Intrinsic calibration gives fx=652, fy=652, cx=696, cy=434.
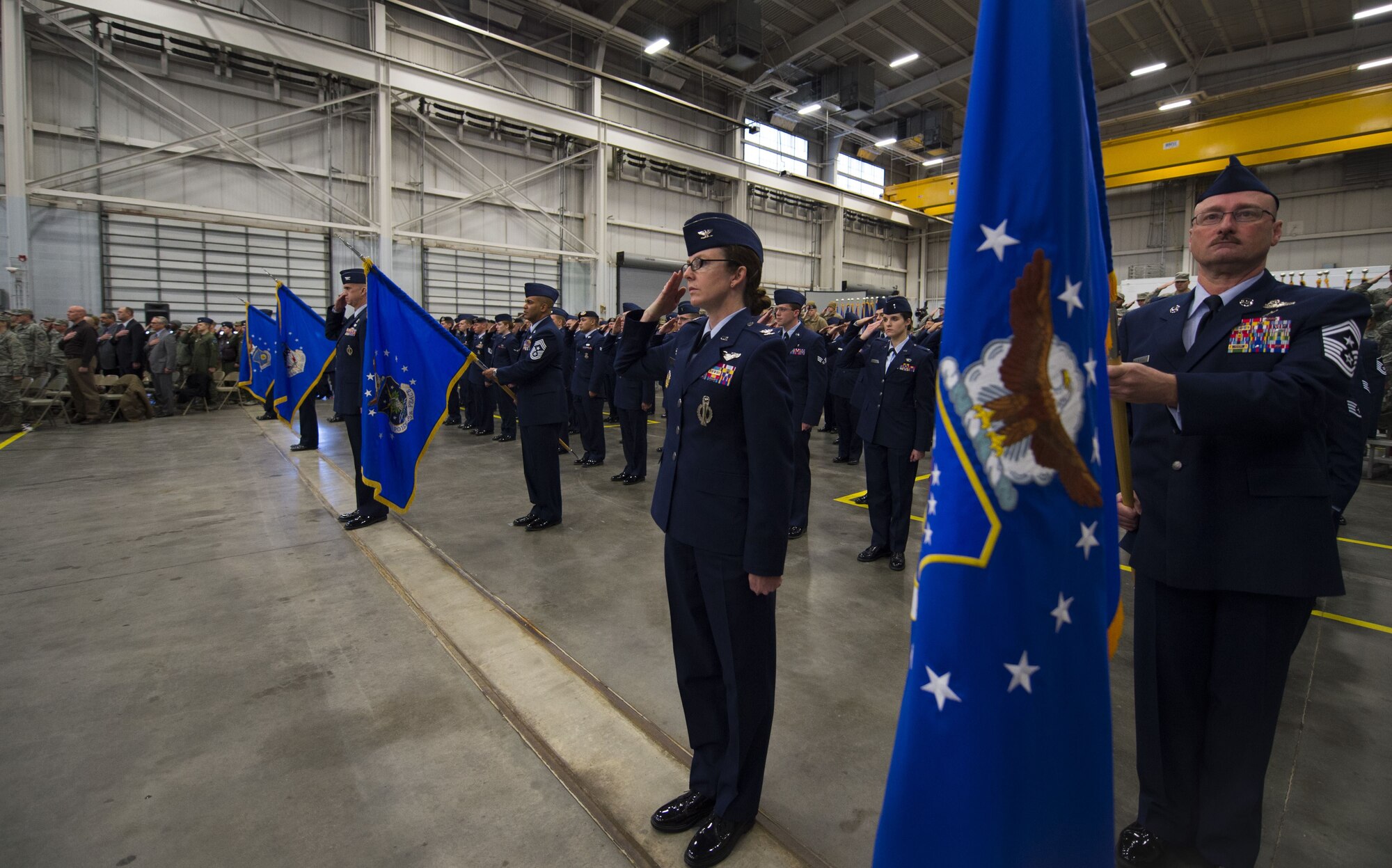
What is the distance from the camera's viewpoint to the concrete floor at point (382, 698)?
6.47 ft

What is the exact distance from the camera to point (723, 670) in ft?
6.48

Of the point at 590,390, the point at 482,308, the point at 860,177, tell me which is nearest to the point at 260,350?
the point at 590,390

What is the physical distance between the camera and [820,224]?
24.3 metres

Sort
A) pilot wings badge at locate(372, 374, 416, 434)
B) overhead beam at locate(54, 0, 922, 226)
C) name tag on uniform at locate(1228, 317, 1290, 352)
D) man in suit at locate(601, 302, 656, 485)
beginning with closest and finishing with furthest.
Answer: name tag on uniform at locate(1228, 317, 1290, 352) → pilot wings badge at locate(372, 374, 416, 434) → man in suit at locate(601, 302, 656, 485) → overhead beam at locate(54, 0, 922, 226)

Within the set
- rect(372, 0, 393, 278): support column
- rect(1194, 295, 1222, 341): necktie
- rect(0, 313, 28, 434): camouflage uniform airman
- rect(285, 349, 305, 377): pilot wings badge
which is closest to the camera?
rect(1194, 295, 1222, 341): necktie

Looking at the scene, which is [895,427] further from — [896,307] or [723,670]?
[723,670]

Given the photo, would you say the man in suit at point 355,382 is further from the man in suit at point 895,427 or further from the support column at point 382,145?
the support column at point 382,145

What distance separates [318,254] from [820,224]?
16770 millimetres

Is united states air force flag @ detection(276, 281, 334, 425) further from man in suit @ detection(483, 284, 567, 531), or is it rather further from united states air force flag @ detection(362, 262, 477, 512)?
man in suit @ detection(483, 284, 567, 531)

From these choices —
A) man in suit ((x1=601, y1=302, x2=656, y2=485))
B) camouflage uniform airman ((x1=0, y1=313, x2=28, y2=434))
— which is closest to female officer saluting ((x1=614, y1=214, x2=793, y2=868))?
man in suit ((x1=601, y1=302, x2=656, y2=485))

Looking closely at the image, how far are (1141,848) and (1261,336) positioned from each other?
1.43 metres

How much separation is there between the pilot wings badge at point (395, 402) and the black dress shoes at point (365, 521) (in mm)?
907

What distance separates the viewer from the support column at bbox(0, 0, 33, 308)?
10.4 meters

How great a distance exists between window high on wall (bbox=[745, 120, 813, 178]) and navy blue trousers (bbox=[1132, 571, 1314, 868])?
21093mm
